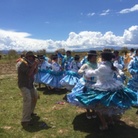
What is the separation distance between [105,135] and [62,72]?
21.6 ft

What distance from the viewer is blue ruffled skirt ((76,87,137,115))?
280 inches

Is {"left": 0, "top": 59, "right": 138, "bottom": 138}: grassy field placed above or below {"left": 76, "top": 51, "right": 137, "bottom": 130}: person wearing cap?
below

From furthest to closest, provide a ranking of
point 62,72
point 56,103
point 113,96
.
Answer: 1. point 62,72
2. point 56,103
3. point 113,96

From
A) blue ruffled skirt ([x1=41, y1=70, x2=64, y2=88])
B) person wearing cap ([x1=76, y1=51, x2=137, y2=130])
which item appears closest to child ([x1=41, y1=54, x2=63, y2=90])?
blue ruffled skirt ([x1=41, y1=70, x2=64, y2=88])

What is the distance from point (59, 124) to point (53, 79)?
524cm

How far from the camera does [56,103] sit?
455 inches

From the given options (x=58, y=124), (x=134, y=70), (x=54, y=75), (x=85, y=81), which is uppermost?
(x=134, y=70)

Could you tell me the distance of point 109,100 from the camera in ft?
23.2

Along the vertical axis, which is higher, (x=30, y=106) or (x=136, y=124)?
(x=30, y=106)

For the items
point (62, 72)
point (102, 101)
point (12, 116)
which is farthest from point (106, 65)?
point (62, 72)

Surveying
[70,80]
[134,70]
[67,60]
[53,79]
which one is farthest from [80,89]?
[53,79]

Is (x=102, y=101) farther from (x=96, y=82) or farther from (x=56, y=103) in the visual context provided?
Result: (x=56, y=103)

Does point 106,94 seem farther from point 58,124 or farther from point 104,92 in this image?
point 58,124

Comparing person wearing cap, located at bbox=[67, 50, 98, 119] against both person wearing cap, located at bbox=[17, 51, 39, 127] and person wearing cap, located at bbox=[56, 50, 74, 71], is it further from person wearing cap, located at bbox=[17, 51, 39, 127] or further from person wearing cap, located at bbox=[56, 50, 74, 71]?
person wearing cap, located at bbox=[56, 50, 74, 71]
